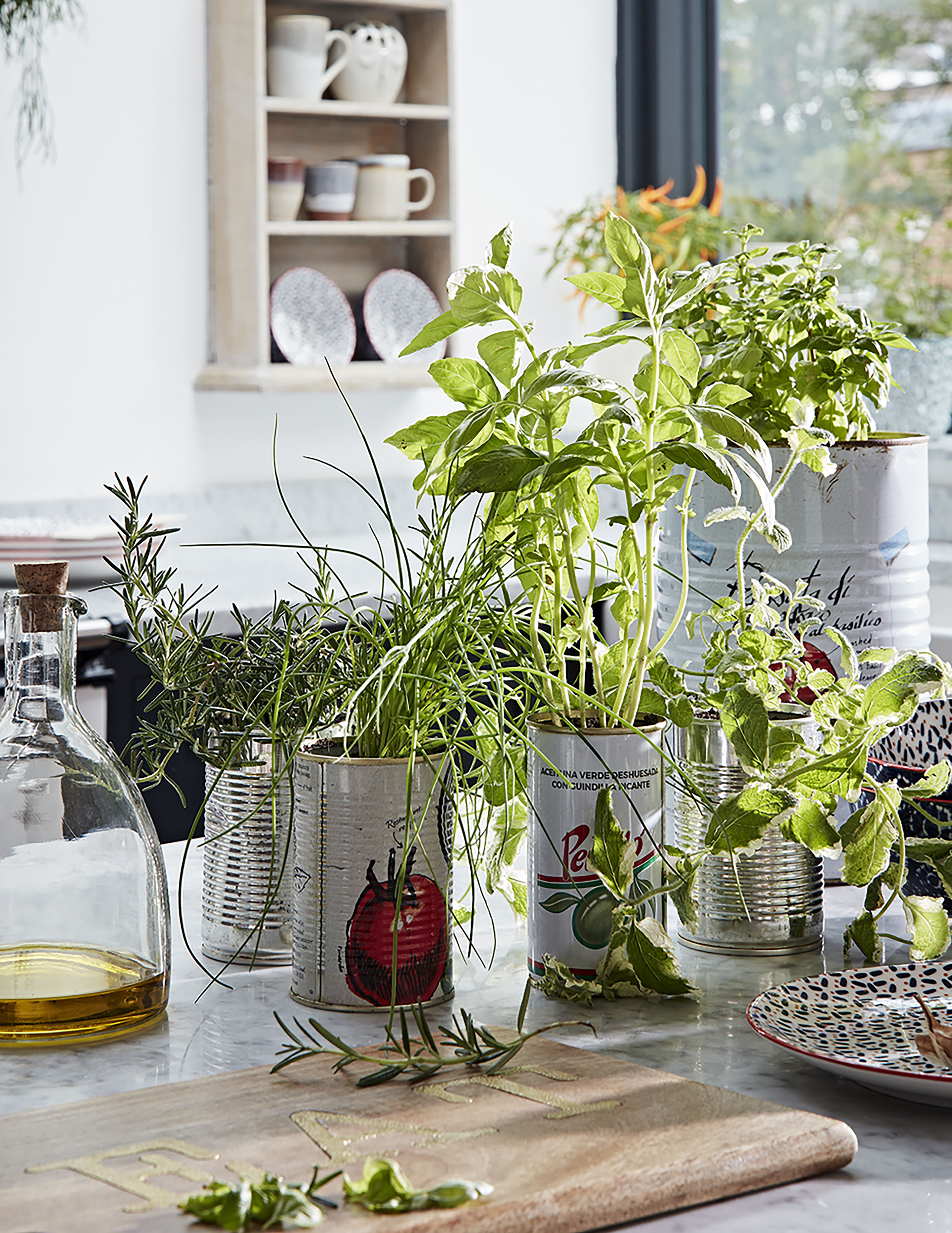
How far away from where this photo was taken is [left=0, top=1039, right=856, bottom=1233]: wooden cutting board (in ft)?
1.75

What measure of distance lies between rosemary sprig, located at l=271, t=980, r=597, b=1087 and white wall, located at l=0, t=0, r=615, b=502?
7.21 feet

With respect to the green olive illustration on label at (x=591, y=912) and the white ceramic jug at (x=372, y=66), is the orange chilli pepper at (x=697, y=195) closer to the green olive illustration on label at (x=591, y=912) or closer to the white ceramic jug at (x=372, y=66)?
the white ceramic jug at (x=372, y=66)

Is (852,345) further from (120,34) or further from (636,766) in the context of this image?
(120,34)

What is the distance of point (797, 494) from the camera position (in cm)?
97

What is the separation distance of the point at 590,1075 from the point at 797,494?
0.44 meters

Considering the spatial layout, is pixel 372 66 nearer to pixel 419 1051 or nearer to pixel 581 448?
pixel 581 448

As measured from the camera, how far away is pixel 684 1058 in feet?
2.35

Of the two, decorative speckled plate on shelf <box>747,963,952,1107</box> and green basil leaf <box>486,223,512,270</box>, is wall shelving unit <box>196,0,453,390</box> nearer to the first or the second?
green basil leaf <box>486,223,512,270</box>

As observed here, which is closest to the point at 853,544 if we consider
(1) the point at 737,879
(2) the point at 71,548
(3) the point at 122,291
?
(1) the point at 737,879

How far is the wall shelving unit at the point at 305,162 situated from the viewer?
9.18ft

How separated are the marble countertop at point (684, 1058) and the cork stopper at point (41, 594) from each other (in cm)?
20

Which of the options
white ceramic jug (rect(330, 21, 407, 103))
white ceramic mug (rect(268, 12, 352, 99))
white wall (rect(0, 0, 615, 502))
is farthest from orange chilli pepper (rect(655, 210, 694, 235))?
white ceramic mug (rect(268, 12, 352, 99))

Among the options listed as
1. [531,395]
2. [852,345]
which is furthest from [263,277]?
[531,395]

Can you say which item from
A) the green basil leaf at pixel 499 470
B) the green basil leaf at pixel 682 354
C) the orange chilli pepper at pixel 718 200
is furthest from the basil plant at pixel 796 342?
the orange chilli pepper at pixel 718 200
